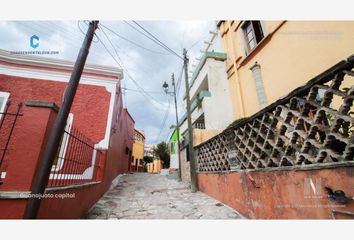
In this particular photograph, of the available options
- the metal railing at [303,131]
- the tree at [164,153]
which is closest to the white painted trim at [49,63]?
the metal railing at [303,131]

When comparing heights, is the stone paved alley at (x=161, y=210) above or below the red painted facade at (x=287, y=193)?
below

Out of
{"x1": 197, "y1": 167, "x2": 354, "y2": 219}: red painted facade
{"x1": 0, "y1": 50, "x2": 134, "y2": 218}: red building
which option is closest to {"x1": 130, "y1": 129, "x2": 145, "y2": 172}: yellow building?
{"x1": 0, "y1": 50, "x2": 134, "y2": 218}: red building

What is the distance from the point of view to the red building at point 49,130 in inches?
83.3

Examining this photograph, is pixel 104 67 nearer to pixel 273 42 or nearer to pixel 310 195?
pixel 273 42

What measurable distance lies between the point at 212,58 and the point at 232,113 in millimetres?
3362

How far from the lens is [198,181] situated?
653 cm

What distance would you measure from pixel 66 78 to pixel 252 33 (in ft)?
28.2

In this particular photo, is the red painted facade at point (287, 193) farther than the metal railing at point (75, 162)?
No

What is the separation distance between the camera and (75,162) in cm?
379

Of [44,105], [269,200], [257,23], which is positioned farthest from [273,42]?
[44,105]

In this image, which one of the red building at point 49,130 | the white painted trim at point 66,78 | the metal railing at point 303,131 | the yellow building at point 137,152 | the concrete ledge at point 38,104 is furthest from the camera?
the yellow building at point 137,152

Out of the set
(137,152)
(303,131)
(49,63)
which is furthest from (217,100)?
(137,152)

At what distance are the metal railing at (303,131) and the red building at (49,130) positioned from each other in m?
3.42

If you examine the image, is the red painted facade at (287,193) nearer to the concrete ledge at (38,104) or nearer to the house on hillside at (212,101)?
the concrete ledge at (38,104)
